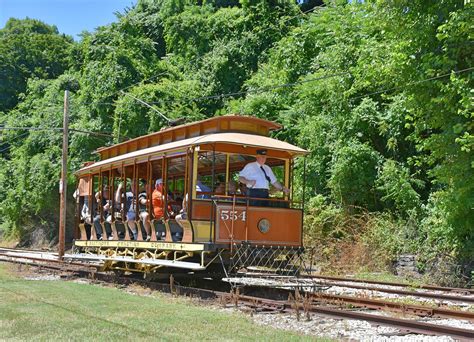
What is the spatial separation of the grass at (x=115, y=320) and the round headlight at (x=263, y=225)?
2093 mm

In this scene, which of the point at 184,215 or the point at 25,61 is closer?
the point at 184,215

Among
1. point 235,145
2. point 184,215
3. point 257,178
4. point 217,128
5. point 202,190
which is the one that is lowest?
point 184,215

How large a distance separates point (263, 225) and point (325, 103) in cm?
1227

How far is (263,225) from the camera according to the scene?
496 inches

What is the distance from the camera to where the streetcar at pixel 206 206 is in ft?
40.1

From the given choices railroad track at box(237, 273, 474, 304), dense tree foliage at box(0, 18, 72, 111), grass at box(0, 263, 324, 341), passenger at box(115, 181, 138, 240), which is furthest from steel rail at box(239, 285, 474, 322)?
dense tree foliage at box(0, 18, 72, 111)

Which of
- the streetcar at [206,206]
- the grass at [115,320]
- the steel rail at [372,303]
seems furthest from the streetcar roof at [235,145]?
the grass at [115,320]

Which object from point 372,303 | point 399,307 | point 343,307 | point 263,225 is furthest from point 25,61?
point 399,307

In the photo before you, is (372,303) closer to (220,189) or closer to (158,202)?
(220,189)

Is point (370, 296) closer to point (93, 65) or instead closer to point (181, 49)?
point (93, 65)

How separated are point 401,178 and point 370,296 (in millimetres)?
7196

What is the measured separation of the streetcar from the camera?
40.1ft

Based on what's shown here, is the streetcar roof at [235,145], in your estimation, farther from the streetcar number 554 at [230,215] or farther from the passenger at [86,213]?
the passenger at [86,213]

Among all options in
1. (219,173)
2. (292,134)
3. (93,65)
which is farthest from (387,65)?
(93,65)
